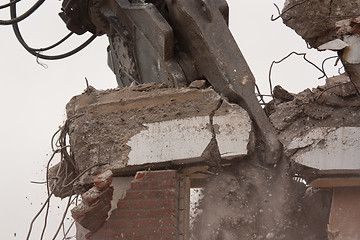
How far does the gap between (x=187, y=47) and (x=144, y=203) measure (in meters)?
1.52

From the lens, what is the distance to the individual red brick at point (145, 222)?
396 cm

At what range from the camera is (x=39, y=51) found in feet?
24.1

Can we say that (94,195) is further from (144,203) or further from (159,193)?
(159,193)

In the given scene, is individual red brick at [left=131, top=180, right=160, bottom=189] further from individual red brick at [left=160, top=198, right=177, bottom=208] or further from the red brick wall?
individual red brick at [left=160, top=198, right=177, bottom=208]

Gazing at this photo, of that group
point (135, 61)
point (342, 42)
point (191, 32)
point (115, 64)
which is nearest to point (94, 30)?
point (115, 64)

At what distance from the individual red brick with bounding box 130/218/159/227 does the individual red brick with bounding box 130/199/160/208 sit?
104mm

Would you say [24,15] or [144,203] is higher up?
[24,15]

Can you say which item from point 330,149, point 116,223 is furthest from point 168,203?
point 330,149

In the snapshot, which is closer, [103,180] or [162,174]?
[103,180]

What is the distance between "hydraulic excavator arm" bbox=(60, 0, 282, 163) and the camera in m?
4.38

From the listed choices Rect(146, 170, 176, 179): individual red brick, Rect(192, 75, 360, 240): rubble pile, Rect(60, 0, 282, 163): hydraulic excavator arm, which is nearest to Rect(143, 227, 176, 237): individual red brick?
Rect(146, 170, 176, 179): individual red brick

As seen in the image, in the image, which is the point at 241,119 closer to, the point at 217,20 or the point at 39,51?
the point at 217,20

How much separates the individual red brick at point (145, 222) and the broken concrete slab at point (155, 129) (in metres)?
0.43

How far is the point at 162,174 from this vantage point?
408 centimetres
